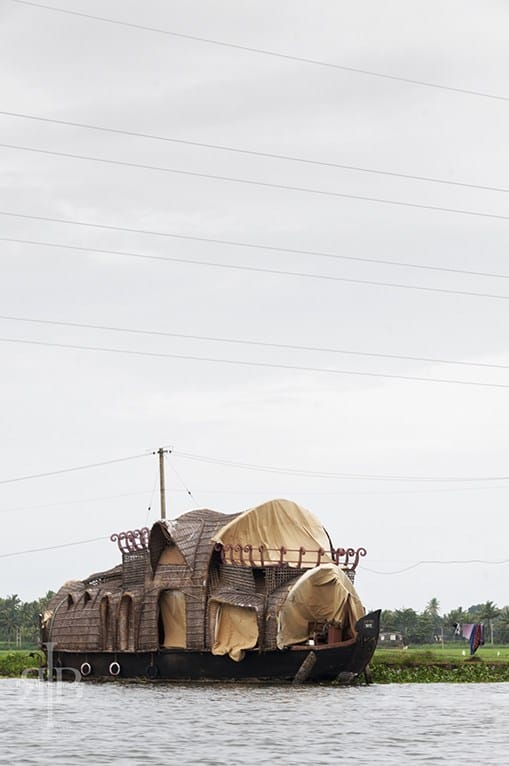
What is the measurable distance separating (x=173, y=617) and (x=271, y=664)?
5.22 metres

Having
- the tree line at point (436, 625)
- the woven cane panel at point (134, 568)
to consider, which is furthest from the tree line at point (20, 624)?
the woven cane panel at point (134, 568)

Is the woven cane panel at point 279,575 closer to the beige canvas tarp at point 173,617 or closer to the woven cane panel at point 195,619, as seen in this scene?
the woven cane panel at point 195,619

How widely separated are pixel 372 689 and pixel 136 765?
2040 centimetres

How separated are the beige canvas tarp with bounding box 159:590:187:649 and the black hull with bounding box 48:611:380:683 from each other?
648 millimetres

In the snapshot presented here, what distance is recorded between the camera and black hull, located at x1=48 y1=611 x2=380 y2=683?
40156 mm

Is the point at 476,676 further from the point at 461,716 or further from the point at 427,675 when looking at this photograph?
the point at 461,716

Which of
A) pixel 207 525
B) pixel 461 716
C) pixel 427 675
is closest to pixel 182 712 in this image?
pixel 461 716

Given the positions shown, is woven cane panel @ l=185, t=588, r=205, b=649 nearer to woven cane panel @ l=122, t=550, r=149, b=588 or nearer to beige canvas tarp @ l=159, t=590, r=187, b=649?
beige canvas tarp @ l=159, t=590, r=187, b=649

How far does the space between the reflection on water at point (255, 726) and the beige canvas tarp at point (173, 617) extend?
2.91m

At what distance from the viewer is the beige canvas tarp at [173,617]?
44.2 m

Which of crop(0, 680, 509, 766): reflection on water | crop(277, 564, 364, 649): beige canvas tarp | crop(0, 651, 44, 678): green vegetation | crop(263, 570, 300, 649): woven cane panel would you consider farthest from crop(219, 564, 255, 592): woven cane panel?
crop(0, 651, 44, 678): green vegetation

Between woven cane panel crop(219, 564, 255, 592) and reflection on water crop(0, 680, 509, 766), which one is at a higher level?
woven cane panel crop(219, 564, 255, 592)

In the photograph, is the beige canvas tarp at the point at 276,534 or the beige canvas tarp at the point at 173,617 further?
the beige canvas tarp at the point at 173,617

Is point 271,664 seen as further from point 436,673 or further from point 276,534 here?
point 436,673
